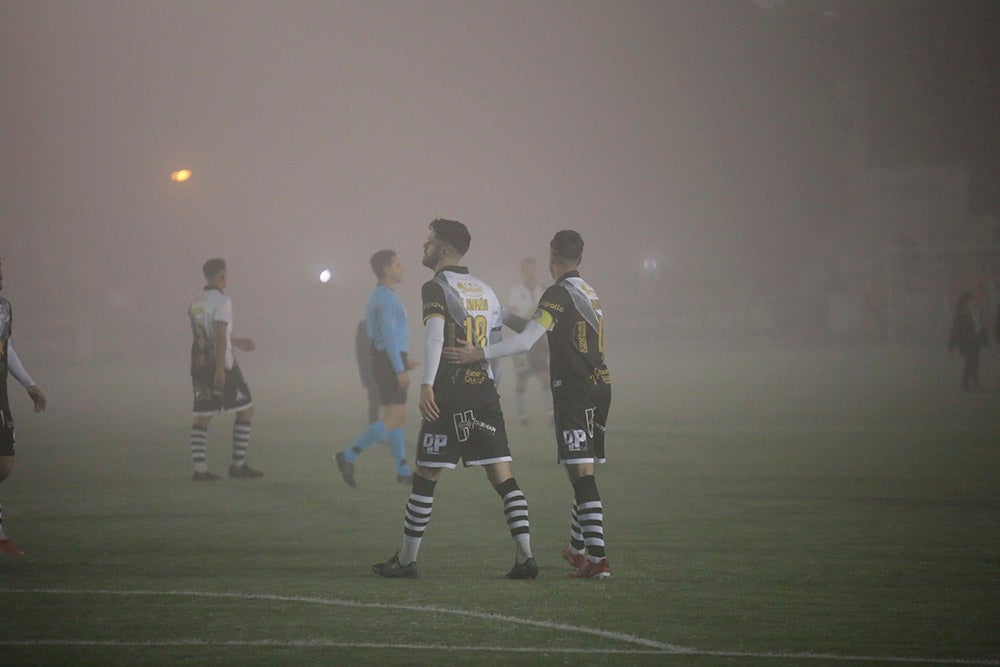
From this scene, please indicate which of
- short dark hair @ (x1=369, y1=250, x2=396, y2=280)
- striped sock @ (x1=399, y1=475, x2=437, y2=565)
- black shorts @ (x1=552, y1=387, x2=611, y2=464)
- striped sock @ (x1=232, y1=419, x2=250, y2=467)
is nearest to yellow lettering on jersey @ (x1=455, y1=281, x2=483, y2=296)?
black shorts @ (x1=552, y1=387, x2=611, y2=464)

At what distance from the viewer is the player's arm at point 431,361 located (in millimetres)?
7164

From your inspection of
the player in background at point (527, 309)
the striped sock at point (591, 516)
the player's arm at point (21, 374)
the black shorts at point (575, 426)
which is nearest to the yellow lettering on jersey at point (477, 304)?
the black shorts at point (575, 426)

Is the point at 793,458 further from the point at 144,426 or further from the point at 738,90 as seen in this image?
the point at 738,90

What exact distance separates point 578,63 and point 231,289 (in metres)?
51.6

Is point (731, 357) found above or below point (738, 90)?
below

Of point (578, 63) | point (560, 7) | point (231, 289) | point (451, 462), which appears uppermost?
point (560, 7)

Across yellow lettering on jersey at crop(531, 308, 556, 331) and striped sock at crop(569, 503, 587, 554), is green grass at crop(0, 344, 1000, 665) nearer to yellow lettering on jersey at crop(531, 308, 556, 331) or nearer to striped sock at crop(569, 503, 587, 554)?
striped sock at crop(569, 503, 587, 554)

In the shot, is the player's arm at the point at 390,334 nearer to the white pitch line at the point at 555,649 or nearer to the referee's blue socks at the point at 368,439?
the referee's blue socks at the point at 368,439

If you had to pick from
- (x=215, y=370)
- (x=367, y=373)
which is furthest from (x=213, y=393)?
(x=367, y=373)

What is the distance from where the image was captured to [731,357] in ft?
119

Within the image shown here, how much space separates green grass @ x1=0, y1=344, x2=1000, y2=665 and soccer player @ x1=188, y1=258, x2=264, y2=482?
40 cm

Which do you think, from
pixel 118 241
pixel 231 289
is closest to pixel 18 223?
pixel 118 241

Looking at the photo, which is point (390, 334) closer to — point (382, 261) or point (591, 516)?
point (382, 261)

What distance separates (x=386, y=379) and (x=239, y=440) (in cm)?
203
